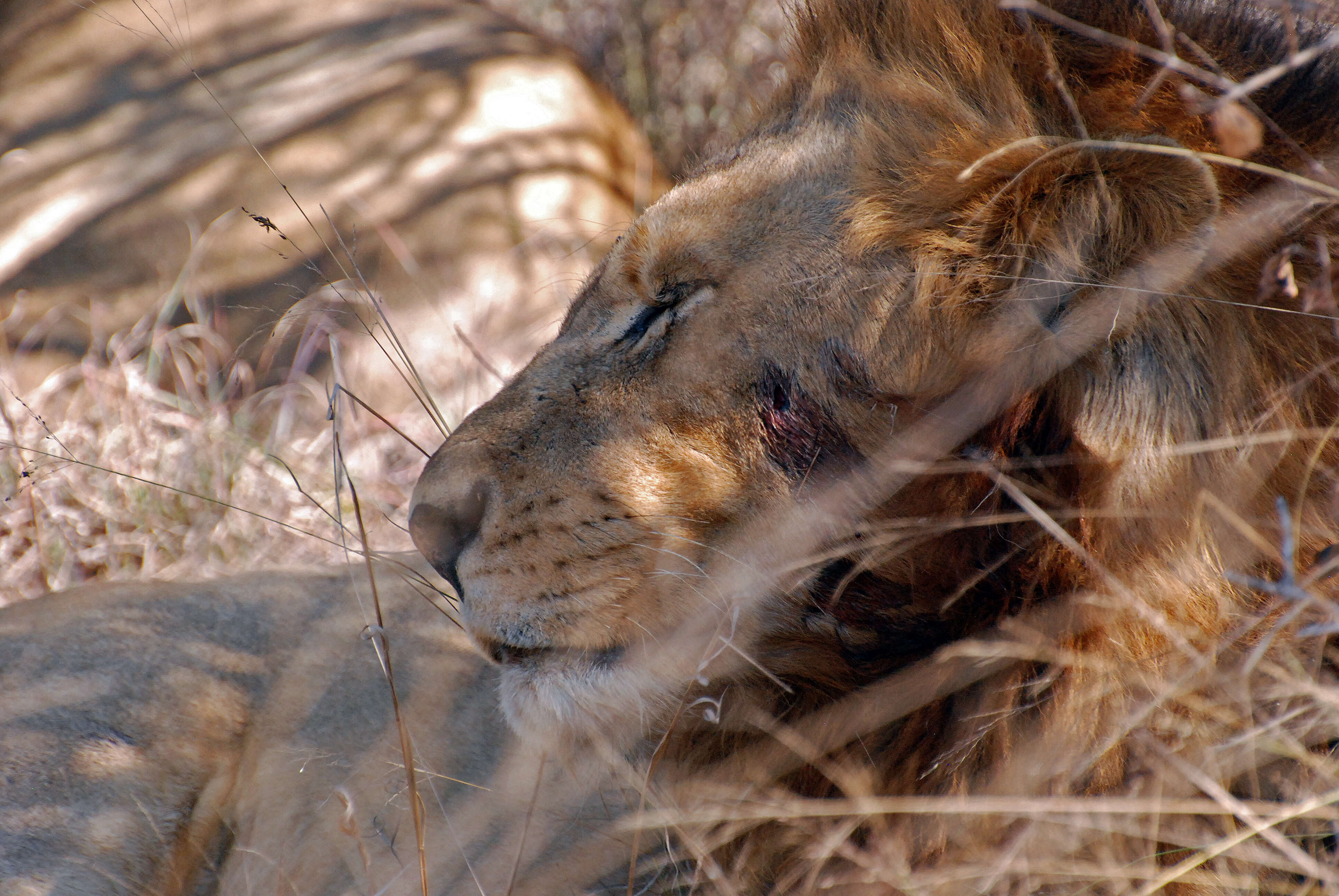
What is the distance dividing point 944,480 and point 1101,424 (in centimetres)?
23

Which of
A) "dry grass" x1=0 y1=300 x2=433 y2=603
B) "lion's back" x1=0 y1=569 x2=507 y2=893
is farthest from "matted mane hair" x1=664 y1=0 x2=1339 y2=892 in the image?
"dry grass" x1=0 y1=300 x2=433 y2=603

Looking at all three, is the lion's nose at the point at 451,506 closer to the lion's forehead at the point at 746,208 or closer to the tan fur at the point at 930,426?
the tan fur at the point at 930,426

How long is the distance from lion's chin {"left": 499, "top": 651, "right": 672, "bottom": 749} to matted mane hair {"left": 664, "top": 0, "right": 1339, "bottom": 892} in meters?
0.21

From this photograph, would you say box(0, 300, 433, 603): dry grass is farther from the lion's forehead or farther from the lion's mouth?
the lion's forehead

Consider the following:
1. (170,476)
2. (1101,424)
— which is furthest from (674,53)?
(1101,424)

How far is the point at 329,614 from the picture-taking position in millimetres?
2369

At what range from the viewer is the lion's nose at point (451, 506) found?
1673 millimetres

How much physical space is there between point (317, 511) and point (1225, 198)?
2.88 metres

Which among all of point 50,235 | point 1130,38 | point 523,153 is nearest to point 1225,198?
point 1130,38

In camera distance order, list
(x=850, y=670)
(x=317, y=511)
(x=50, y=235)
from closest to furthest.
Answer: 1. (x=850, y=670)
2. (x=317, y=511)
3. (x=50, y=235)

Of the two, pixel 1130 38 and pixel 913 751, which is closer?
pixel 1130 38

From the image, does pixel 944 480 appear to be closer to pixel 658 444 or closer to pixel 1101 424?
pixel 1101 424

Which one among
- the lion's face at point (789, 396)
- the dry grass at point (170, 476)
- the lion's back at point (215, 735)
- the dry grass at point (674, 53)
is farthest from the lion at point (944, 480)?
the dry grass at point (674, 53)

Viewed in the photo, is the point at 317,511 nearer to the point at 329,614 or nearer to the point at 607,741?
the point at 329,614
